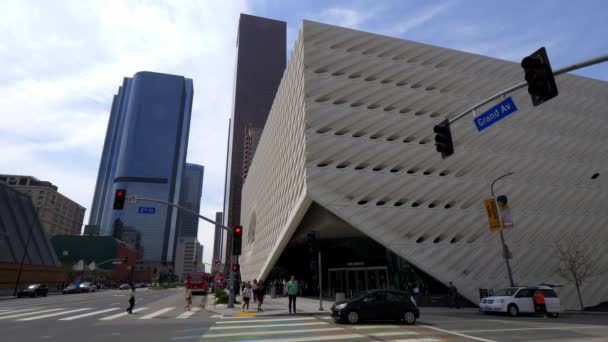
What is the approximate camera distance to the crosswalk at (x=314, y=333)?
9.84 metres

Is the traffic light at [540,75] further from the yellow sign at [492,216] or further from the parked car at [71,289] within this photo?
A: the parked car at [71,289]

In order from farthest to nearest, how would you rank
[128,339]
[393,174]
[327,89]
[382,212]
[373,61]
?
[373,61], [327,89], [393,174], [382,212], [128,339]

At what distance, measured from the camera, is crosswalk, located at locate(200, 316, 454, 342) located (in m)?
9.84

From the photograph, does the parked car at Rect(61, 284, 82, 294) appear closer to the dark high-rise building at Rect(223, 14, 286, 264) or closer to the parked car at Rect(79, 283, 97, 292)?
the parked car at Rect(79, 283, 97, 292)

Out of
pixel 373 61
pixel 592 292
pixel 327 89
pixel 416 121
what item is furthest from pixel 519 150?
pixel 327 89

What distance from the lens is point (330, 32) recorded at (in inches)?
1246

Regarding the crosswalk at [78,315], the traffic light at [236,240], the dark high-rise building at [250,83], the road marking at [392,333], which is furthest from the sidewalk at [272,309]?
the dark high-rise building at [250,83]

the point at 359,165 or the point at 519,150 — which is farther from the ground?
the point at 519,150

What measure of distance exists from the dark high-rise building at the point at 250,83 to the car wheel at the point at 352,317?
5304 inches

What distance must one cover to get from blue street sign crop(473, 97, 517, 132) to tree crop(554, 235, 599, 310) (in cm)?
2250

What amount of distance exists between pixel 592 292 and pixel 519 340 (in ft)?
82.1

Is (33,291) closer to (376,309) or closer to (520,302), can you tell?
(376,309)

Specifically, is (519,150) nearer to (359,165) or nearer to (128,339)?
(359,165)

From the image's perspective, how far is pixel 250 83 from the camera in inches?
6781
